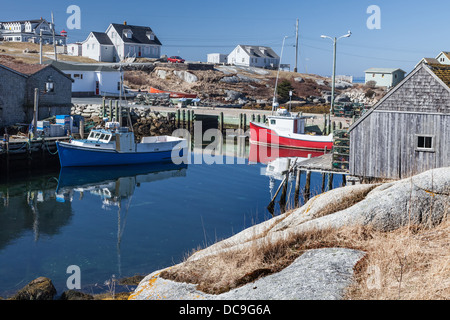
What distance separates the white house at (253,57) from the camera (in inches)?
4432

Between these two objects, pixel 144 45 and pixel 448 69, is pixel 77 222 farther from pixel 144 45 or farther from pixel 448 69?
pixel 144 45

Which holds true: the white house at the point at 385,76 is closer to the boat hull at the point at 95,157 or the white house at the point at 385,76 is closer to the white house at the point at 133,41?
the white house at the point at 133,41

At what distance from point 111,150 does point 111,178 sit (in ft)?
11.1

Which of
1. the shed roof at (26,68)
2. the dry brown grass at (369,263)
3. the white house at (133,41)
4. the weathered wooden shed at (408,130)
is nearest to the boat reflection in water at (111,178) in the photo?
the shed roof at (26,68)

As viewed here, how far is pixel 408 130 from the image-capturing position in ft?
70.5

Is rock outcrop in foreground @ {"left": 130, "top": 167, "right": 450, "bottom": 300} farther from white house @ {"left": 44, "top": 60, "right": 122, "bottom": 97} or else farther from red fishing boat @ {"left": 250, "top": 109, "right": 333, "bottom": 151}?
white house @ {"left": 44, "top": 60, "right": 122, "bottom": 97}

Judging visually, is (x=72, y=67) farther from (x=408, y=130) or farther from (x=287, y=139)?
(x=408, y=130)

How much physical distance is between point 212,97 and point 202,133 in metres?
23.1

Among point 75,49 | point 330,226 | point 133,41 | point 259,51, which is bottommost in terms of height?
point 330,226

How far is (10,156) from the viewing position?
37.0 m

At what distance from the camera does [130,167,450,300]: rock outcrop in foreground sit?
8586 millimetres

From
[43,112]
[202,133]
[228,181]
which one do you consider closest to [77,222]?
[228,181]

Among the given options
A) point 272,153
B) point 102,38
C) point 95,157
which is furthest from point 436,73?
point 102,38
